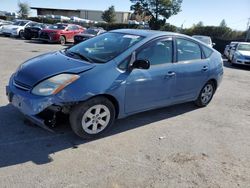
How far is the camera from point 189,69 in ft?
17.4

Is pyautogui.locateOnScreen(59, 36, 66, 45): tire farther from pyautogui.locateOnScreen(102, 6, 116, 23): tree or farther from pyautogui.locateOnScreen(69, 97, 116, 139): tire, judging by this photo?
pyautogui.locateOnScreen(102, 6, 116, 23): tree

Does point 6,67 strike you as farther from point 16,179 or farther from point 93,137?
point 16,179

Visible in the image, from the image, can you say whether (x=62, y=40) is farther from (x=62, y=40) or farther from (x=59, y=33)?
(x=59, y=33)

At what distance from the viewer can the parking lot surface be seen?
10.5ft

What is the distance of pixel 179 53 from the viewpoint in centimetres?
518

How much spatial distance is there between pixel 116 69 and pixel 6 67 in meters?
5.96

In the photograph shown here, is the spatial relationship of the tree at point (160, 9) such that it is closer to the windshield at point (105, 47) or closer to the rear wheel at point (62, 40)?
the rear wheel at point (62, 40)

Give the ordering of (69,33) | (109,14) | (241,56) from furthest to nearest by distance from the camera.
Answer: (109,14) < (69,33) < (241,56)

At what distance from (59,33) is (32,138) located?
17.8 meters

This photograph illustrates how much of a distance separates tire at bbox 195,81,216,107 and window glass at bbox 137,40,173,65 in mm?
1500

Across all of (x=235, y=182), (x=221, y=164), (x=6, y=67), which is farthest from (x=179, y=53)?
(x=6, y=67)

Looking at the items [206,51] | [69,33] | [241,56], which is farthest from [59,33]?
[206,51]

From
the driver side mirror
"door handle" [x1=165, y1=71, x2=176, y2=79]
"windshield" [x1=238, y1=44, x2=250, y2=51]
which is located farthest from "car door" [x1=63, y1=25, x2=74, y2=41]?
the driver side mirror

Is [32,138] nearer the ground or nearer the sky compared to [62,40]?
nearer the sky
